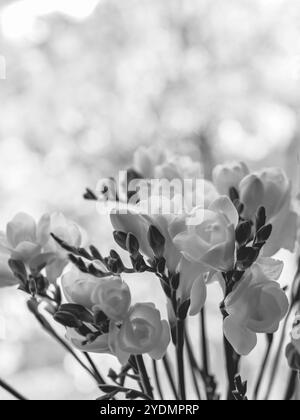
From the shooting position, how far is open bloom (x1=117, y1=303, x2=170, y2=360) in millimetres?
302

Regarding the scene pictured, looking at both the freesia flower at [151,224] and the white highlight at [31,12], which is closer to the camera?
the freesia flower at [151,224]

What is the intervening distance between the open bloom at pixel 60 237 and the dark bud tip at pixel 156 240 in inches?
2.9

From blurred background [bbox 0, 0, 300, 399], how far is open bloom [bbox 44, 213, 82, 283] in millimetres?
1209

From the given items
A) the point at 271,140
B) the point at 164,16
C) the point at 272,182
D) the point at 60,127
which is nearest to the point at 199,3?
the point at 164,16

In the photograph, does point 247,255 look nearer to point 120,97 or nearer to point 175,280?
point 175,280

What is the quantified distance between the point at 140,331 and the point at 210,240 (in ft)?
0.21

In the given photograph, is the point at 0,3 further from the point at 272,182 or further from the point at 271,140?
the point at 272,182

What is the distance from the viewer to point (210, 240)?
0.30 m

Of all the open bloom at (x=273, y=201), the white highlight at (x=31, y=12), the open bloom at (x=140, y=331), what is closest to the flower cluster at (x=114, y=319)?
the open bloom at (x=140, y=331)

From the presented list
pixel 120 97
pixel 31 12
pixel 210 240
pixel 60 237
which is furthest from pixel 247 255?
pixel 120 97

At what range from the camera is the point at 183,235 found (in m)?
0.30

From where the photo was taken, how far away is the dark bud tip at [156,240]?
12.0 inches

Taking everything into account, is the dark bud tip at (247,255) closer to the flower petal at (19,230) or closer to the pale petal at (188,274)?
the pale petal at (188,274)

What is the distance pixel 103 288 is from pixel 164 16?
161cm
